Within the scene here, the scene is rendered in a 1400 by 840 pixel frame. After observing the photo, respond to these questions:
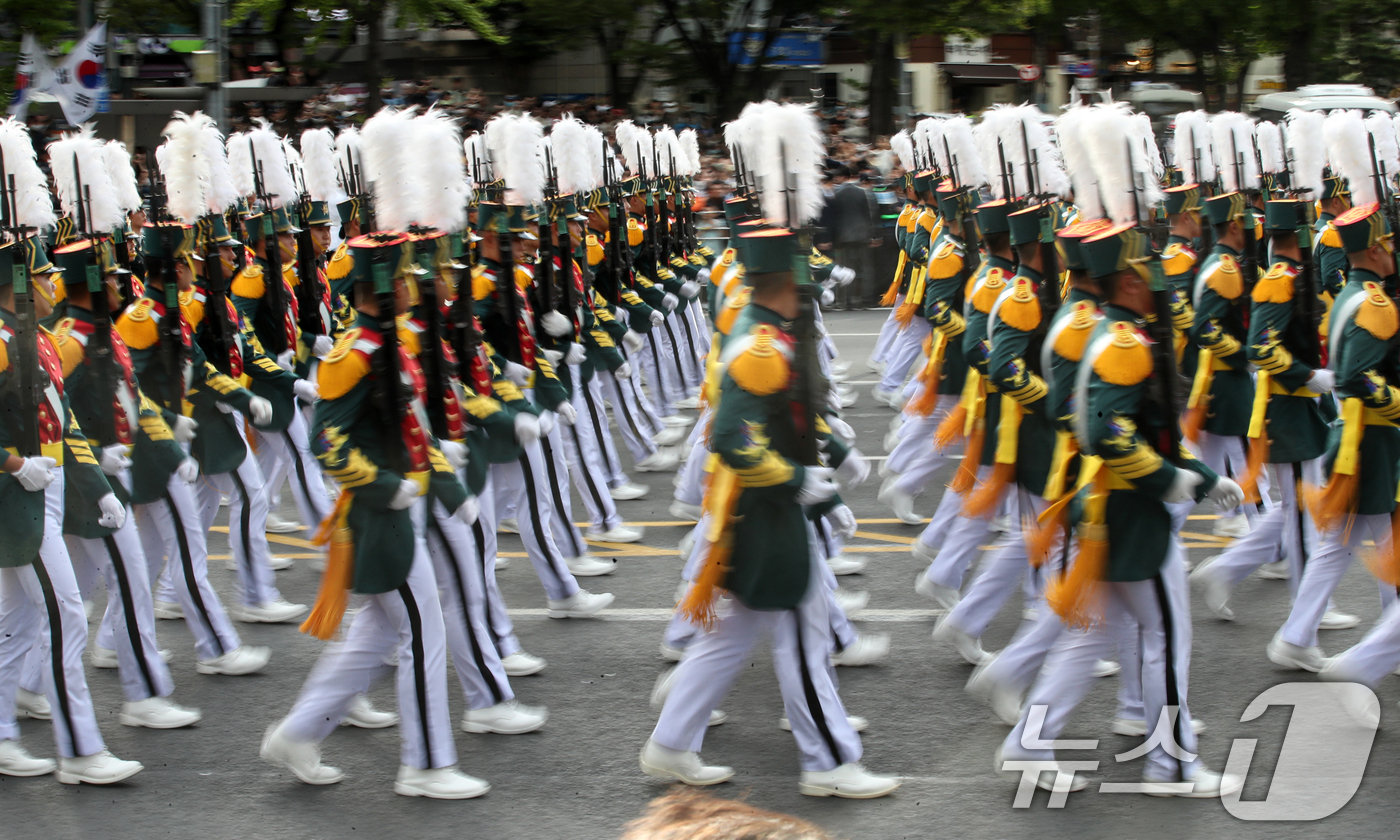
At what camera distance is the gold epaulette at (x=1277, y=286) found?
6.27 metres

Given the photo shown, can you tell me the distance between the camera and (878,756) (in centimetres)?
514

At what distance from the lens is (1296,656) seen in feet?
18.8

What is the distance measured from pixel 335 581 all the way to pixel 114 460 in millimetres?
1233

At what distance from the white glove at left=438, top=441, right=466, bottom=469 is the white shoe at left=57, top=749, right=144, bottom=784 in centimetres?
156

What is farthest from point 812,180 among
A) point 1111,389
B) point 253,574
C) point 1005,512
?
point 253,574

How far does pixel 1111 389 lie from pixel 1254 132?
661 centimetres

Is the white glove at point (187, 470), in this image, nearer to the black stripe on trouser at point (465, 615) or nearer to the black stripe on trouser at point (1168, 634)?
the black stripe on trouser at point (465, 615)

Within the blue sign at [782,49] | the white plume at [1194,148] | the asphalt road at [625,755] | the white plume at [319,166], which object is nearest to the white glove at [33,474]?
the asphalt road at [625,755]

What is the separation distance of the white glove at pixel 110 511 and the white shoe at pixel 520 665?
66.8 inches

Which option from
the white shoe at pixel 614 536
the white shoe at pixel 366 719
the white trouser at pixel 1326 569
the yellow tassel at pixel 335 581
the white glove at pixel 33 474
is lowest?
the white shoe at pixel 614 536

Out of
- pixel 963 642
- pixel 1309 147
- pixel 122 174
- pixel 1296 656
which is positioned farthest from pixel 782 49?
pixel 1296 656

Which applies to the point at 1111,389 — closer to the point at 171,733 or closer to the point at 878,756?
the point at 878,756

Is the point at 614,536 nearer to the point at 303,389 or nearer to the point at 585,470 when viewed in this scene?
the point at 585,470

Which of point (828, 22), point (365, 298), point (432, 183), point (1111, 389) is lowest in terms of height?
point (1111, 389)
